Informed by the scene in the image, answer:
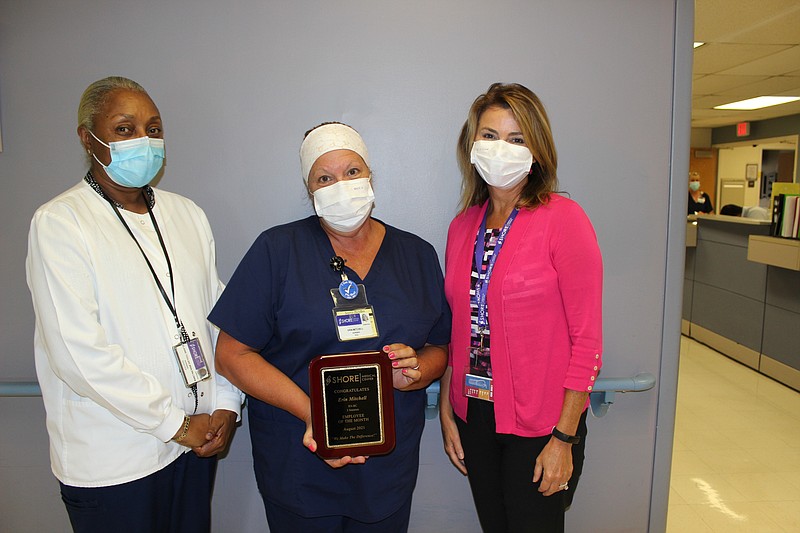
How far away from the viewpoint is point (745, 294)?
5598mm

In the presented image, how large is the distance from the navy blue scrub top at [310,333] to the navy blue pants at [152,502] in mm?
200

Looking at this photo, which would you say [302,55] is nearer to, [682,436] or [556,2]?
[556,2]

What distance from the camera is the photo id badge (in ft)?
4.74

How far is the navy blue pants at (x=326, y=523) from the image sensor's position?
1.53 meters

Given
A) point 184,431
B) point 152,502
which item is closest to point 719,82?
point 184,431

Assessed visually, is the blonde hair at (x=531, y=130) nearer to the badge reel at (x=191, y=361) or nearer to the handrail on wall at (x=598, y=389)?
the handrail on wall at (x=598, y=389)

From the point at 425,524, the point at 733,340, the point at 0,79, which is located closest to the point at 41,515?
the point at 425,524

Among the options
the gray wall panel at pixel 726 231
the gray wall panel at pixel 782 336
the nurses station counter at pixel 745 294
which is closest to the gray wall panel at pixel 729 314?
the nurses station counter at pixel 745 294

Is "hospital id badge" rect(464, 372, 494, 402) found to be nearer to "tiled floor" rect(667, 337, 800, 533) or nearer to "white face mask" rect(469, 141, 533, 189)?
"white face mask" rect(469, 141, 533, 189)

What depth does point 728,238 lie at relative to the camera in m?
5.99

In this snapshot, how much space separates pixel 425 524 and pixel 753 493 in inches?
84.7

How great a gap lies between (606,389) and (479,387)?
2.28 ft

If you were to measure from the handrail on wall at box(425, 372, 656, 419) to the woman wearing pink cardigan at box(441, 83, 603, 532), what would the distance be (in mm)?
372

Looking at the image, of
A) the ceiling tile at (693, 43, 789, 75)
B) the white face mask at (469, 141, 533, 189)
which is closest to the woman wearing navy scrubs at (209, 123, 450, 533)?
the white face mask at (469, 141, 533, 189)
